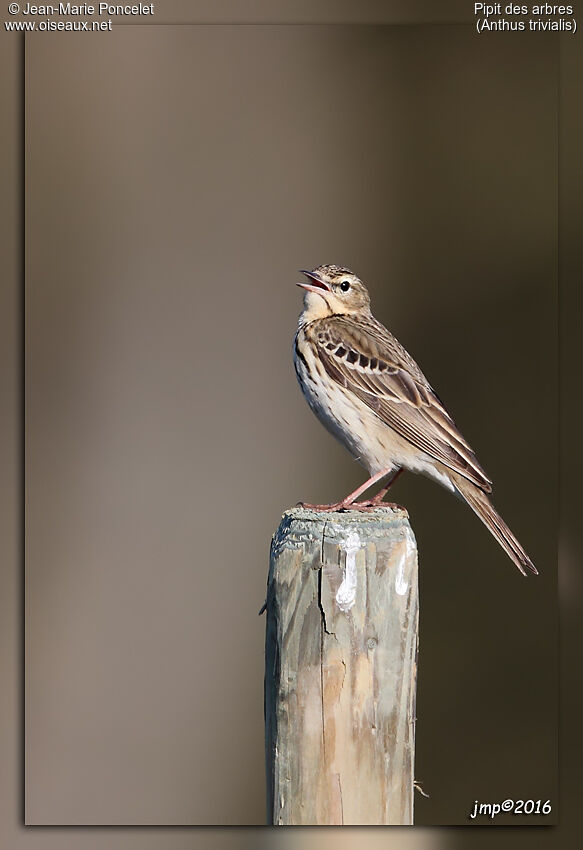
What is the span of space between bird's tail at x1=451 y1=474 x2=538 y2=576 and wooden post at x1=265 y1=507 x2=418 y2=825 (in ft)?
3.00

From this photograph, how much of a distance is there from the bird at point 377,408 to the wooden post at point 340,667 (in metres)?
0.89

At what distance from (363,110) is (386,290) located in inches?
36.6

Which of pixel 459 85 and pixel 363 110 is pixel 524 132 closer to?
pixel 459 85

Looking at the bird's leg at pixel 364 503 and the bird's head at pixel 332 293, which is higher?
the bird's head at pixel 332 293

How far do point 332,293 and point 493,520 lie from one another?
4.70ft

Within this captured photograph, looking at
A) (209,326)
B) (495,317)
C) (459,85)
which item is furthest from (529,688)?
(459,85)

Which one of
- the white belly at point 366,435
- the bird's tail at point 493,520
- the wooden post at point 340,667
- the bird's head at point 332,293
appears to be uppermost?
the bird's head at point 332,293

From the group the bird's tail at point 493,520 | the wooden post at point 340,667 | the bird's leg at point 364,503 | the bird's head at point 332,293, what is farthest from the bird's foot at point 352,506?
the bird's head at point 332,293

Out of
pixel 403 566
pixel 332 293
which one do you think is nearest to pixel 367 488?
pixel 332 293

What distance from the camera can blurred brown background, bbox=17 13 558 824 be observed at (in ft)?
17.1

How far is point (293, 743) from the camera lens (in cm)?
407

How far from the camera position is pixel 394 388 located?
5.30 meters

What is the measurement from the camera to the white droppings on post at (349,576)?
3926 millimetres

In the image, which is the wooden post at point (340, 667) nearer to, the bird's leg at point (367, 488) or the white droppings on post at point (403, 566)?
the white droppings on post at point (403, 566)
